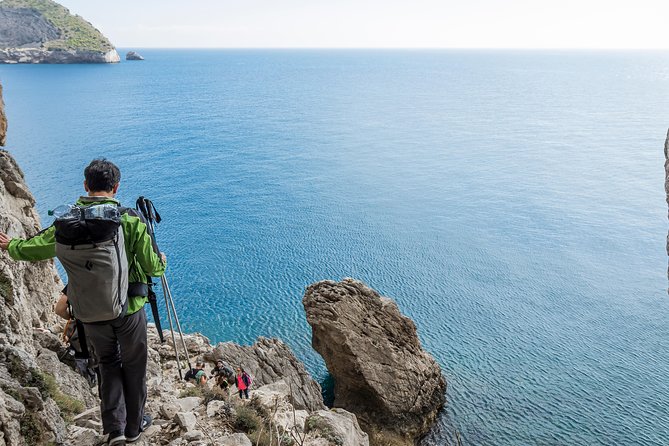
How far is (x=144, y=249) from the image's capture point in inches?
233

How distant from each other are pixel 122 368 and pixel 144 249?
1.77 m

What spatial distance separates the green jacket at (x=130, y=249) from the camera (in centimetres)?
567

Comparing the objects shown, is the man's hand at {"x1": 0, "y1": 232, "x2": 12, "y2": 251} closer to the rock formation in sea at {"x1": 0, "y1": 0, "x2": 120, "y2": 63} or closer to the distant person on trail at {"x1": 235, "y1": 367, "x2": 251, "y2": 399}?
the distant person on trail at {"x1": 235, "y1": 367, "x2": 251, "y2": 399}

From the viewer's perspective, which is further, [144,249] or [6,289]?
[6,289]

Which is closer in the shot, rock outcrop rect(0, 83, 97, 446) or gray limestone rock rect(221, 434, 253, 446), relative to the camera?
rock outcrop rect(0, 83, 97, 446)

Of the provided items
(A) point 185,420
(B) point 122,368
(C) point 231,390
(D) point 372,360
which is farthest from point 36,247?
(D) point 372,360

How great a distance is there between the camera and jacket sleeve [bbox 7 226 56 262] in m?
5.65

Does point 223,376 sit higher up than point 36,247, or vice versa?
point 36,247

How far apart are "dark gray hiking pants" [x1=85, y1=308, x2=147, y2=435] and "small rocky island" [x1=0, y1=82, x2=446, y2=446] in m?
0.53

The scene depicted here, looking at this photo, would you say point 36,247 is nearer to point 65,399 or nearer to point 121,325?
point 121,325

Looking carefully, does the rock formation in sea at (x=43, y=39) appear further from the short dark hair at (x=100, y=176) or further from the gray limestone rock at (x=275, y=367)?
the short dark hair at (x=100, y=176)

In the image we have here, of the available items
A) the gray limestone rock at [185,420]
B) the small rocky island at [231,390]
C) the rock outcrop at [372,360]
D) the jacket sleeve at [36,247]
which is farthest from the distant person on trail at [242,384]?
the rock outcrop at [372,360]

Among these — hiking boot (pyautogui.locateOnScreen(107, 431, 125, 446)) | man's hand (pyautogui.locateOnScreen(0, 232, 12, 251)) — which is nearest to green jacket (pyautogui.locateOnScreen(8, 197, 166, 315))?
man's hand (pyautogui.locateOnScreen(0, 232, 12, 251))

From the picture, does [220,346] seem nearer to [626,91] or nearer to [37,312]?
[37,312]
